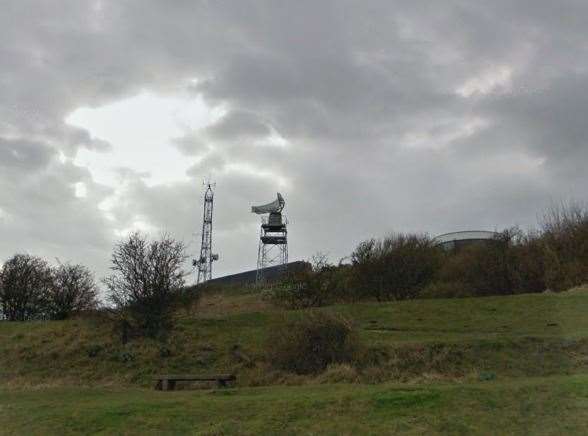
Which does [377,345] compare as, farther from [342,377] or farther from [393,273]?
[393,273]

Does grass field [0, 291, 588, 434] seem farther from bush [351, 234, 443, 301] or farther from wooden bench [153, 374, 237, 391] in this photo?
bush [351, 234, 443, 301]

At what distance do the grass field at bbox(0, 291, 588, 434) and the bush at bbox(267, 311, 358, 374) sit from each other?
744 millimetres

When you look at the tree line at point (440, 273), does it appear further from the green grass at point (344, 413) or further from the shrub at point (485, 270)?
the green grass at point (344, 413)

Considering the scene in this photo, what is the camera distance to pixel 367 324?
86.7ft

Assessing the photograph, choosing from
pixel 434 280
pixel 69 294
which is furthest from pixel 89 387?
pixel 434 280

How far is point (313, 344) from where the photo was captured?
1898cm

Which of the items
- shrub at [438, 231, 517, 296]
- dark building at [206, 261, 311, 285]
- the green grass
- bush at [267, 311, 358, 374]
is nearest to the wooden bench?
bush at [267, 311, 358, 374]

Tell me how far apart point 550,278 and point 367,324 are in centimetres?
1611

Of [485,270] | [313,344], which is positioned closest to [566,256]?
[485,270]

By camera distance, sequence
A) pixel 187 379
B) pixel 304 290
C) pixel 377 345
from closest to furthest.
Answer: pixel 187 379, pixel 377 345, pixel 304 290

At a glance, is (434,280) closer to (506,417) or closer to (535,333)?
(535,333)

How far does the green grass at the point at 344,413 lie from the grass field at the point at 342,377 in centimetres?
3

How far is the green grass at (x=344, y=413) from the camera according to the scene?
35.6ft

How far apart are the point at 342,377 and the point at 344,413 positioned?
5.28 metres
